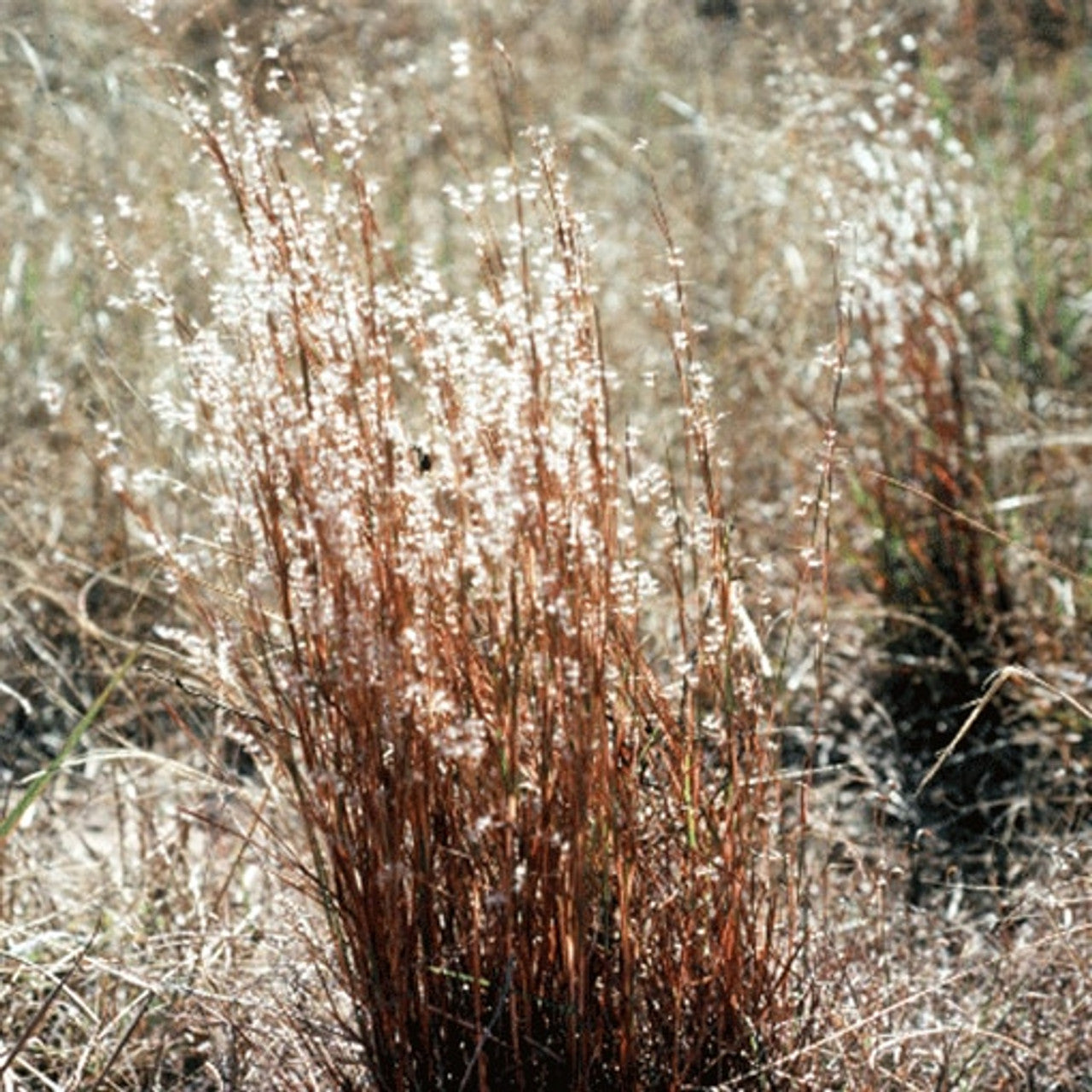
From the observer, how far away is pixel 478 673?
1.66 m

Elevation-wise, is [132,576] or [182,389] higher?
[182,389]

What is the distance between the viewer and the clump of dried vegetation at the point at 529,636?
1.59m

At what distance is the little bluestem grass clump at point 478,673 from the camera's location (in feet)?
5.10

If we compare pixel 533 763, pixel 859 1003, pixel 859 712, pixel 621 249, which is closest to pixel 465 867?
pixel 533 763

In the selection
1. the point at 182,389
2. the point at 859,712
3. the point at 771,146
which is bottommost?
the point at 859,712

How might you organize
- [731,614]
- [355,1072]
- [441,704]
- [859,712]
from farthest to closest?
[859,712]
[355,1072]
[731,614]
[441,704]

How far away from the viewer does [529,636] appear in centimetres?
156

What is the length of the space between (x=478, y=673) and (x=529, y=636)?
12 centimetres

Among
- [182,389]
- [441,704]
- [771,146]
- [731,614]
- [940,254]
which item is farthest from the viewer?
[771,146]

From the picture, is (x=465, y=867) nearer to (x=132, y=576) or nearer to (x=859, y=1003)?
(x=859, y=1003)

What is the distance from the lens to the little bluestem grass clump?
61.2 inches

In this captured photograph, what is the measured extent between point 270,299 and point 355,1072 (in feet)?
2.71

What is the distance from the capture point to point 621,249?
14.8ft

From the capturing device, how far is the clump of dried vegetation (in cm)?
159
